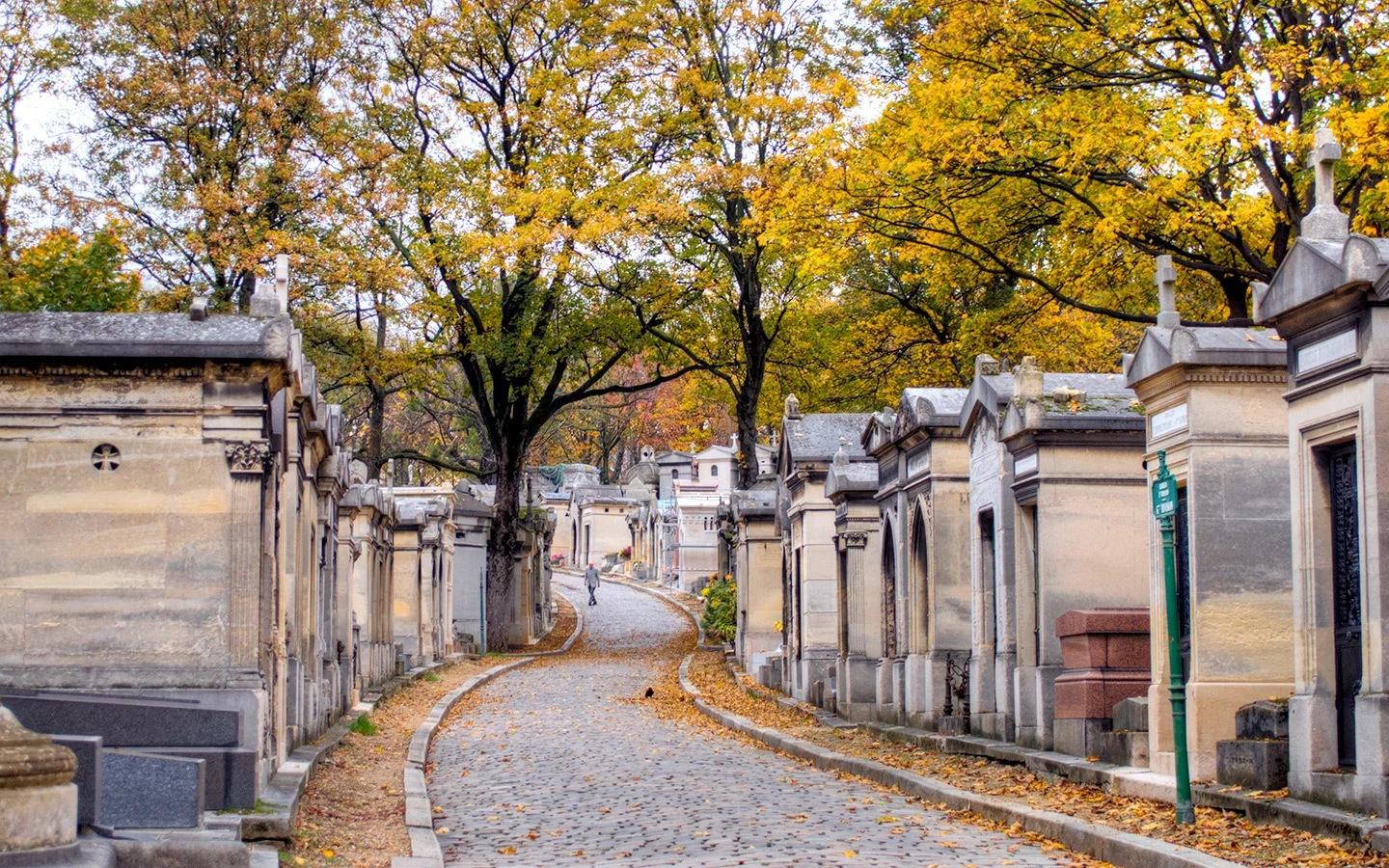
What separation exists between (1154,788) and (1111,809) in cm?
36

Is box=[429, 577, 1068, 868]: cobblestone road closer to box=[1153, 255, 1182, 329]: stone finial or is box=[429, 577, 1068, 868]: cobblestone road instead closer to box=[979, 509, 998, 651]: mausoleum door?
box=[979, 509, 998, 651]: mausoleum door

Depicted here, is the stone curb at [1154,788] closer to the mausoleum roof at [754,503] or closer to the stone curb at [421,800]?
the stone curb at [421,800]

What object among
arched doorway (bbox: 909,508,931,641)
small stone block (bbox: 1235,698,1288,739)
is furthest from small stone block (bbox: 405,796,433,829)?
arched doorway (bbox: 909,508,931,641)

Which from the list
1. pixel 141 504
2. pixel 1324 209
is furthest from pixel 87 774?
pixel 1324 209

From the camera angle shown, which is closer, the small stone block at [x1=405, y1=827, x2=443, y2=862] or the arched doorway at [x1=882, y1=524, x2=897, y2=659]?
the small stone block at [x1=405, y1=827, x2=443, y2=862]

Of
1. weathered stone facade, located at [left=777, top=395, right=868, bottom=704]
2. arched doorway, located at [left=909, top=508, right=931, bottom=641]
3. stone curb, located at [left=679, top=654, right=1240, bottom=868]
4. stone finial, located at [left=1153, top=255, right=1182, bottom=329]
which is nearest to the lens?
stone curb, located at [left=679, top=654, right=1240, bottom=868]

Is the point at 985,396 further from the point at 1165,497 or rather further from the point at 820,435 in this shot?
the point at 820,435

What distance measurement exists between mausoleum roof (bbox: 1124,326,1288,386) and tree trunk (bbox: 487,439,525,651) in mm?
26079

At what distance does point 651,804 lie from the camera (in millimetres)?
13125

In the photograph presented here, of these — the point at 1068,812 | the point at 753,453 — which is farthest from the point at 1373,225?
the point at 753,453

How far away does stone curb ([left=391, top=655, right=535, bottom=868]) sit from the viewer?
9820 millimetres

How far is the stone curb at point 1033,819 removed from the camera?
8.95m

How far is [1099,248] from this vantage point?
20.1 m

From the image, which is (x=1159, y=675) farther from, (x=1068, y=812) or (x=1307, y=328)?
(x=1307, y=328)
